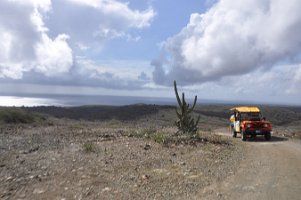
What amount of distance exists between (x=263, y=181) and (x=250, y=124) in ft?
51.1

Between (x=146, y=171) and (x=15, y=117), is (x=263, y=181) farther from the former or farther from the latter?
(x=15, y=117)

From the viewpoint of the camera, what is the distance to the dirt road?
11.0m

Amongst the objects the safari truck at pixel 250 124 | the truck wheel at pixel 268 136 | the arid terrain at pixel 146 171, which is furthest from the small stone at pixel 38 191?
the truck wheel at pixel 268 136

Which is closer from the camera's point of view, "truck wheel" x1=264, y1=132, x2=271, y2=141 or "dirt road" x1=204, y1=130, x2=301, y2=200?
"dirt road" x1=204, y1=130, x2=301, y2=200

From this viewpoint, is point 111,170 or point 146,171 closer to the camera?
point 111,170

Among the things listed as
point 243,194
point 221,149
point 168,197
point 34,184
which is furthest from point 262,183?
point 221,149

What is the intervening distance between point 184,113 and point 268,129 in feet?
18.8

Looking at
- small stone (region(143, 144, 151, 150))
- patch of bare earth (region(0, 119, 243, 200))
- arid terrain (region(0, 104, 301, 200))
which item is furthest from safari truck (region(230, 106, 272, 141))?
small stone (region(143, 144, 151, 150))

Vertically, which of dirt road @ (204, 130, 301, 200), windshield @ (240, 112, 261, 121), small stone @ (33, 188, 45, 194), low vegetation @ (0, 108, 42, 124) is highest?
windshield @ (240, 112, 261, 121)

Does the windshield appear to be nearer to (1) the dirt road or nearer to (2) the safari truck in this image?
(2) the safari truck

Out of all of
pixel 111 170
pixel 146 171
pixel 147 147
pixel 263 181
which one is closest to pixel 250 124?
pixel 147 147

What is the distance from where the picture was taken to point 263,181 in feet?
41.4

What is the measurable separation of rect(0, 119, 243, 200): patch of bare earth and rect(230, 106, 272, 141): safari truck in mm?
7906

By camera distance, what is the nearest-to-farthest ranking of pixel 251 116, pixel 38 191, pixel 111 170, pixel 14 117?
pixel 38 191 → pixel 111 170 → pixel 251 116 → pixel 14 117
